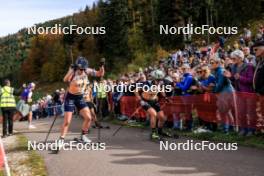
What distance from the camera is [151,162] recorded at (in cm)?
987

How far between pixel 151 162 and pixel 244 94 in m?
3.92

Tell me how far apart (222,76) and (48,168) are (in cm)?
565

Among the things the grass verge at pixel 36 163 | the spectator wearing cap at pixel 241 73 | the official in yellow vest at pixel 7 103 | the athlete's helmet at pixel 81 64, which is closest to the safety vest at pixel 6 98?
the official in yellow vest at pixel 7 103

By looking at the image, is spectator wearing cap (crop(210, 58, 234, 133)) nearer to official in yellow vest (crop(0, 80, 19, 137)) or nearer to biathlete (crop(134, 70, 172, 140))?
biathlete (crop(134, 70, 172, 140))

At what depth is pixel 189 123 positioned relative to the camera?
15781 millimetres

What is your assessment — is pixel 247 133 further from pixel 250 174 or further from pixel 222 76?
pixel 250 174

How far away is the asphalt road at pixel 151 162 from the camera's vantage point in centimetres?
873

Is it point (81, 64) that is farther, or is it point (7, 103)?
point (7, 103)

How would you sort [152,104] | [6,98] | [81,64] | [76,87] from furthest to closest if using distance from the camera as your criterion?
[6,98] → [152,104] → [76,87] → [81,64]

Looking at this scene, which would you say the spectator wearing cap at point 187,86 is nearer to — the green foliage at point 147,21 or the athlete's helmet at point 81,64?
the athlete's helmet at point 81,64

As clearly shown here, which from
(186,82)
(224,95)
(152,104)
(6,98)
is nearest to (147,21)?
(6,98)

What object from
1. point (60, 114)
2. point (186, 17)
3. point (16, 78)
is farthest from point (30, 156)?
point (16, 78)

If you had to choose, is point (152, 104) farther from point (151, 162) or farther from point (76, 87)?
point (151, 162)

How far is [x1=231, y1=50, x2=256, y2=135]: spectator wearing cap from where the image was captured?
12453 mm
